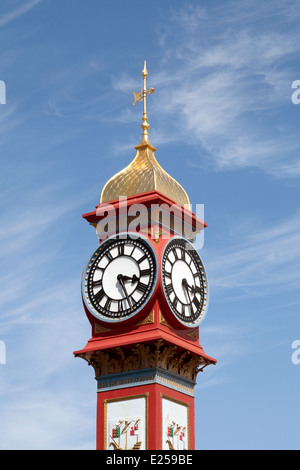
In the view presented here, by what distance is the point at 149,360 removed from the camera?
4159 centimetres

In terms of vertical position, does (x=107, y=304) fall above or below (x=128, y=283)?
below

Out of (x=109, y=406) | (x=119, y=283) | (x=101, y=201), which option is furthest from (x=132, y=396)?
(x=101, y=201)

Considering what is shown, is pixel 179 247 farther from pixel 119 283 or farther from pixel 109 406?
pixel 109 406

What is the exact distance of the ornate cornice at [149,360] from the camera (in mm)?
41531

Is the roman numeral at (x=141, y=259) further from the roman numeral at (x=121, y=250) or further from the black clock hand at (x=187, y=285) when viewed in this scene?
the black clock hand at (x=187, y=285)

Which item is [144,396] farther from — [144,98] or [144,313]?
[144,98]

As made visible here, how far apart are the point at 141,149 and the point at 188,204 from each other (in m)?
3.19

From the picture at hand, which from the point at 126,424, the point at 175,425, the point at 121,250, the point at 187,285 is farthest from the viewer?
the point at 187,285

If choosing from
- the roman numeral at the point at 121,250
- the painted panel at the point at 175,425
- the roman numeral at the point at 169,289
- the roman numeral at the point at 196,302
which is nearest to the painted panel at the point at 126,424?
the painted panel at the point at 175,425

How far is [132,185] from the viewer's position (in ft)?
147

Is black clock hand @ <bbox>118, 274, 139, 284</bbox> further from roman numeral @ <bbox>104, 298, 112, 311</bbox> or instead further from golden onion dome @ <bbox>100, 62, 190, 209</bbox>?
golden onion dome @ <bbox>100, 62, 190, 209</bbox>

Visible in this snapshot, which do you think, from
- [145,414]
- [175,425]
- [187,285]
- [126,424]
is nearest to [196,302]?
[187,285]

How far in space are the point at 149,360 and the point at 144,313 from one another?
5.78ft

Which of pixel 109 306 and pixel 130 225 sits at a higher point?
pixel 130 225
